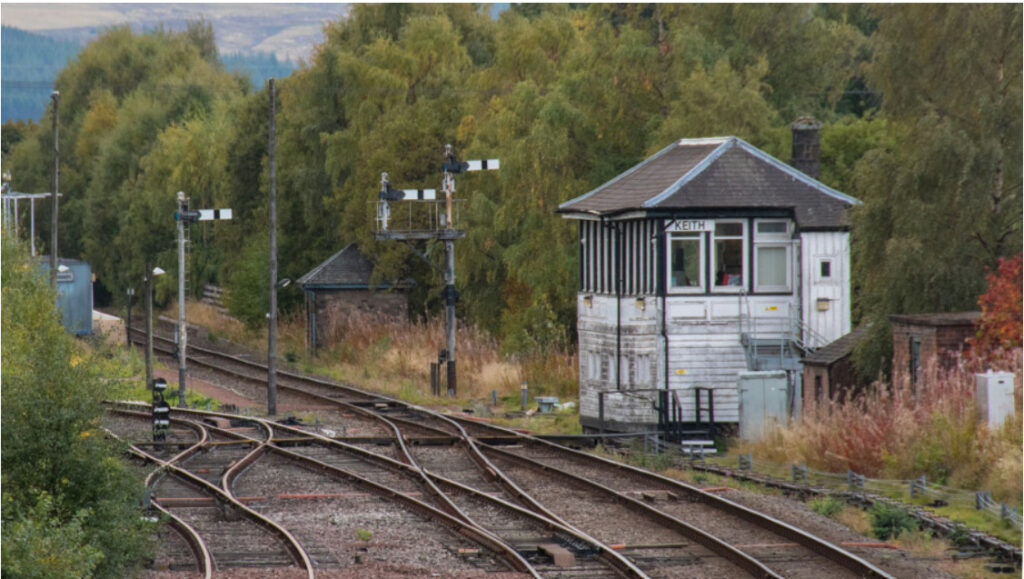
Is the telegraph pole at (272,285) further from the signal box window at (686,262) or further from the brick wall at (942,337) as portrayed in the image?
the brick wall at (942,337)

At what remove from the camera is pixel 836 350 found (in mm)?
23984

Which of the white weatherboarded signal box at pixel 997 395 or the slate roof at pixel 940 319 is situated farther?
the slate roof at pixel 940 319

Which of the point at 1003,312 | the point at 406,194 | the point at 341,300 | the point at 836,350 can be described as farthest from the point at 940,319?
the point at 341,300

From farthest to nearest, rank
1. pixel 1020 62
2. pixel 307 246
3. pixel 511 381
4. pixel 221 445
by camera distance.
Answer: pixel 307 246
pixel 511 381
pixel 221 445
pixel 1020 62

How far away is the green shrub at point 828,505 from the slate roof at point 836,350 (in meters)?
6.17

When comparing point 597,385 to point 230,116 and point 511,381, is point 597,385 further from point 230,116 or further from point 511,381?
point 230,116

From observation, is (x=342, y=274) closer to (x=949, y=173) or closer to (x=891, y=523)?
(x=949, y=173)

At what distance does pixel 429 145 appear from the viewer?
4500cm

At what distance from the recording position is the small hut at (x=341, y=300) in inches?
1753

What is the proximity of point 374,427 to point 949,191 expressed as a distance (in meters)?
11.5

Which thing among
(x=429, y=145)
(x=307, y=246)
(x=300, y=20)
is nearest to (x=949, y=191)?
(x=429, y=145)

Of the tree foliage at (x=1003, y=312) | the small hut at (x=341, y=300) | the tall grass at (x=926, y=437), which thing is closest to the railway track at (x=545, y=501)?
the tall grass at (x=926, y=437)

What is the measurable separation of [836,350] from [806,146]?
7112mm

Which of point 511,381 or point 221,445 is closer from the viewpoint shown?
point 221,445
